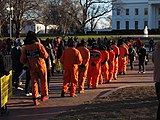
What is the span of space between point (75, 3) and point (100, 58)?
64.8m

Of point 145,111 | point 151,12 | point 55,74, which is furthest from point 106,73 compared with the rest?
point 151,12

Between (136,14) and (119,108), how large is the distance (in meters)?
115

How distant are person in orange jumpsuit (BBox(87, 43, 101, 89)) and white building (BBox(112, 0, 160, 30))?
105m

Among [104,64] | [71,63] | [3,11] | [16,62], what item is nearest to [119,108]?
[71,63]

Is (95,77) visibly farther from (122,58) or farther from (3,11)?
(3,11)

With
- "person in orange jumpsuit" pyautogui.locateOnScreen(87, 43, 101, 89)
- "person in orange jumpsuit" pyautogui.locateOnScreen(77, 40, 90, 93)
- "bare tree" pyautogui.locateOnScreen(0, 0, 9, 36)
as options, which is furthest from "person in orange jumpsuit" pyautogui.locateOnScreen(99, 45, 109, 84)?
"bare tree" pyautogui.locateOnScreen(0, 0, 9, 36)

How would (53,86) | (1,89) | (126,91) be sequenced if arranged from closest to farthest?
(1,89) < (126,91) < (53,86)

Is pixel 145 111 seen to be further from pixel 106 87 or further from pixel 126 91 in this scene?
pixel 106 87

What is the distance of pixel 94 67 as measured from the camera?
52.2ft

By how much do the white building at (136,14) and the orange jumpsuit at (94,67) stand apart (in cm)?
10472

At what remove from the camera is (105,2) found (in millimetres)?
84812

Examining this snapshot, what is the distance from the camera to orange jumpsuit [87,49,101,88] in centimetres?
1584

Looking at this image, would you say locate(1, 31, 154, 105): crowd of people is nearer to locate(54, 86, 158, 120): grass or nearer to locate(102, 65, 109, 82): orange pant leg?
locate(102, 65, 109, 82): orange pant leg

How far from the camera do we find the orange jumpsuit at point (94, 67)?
15.8m
